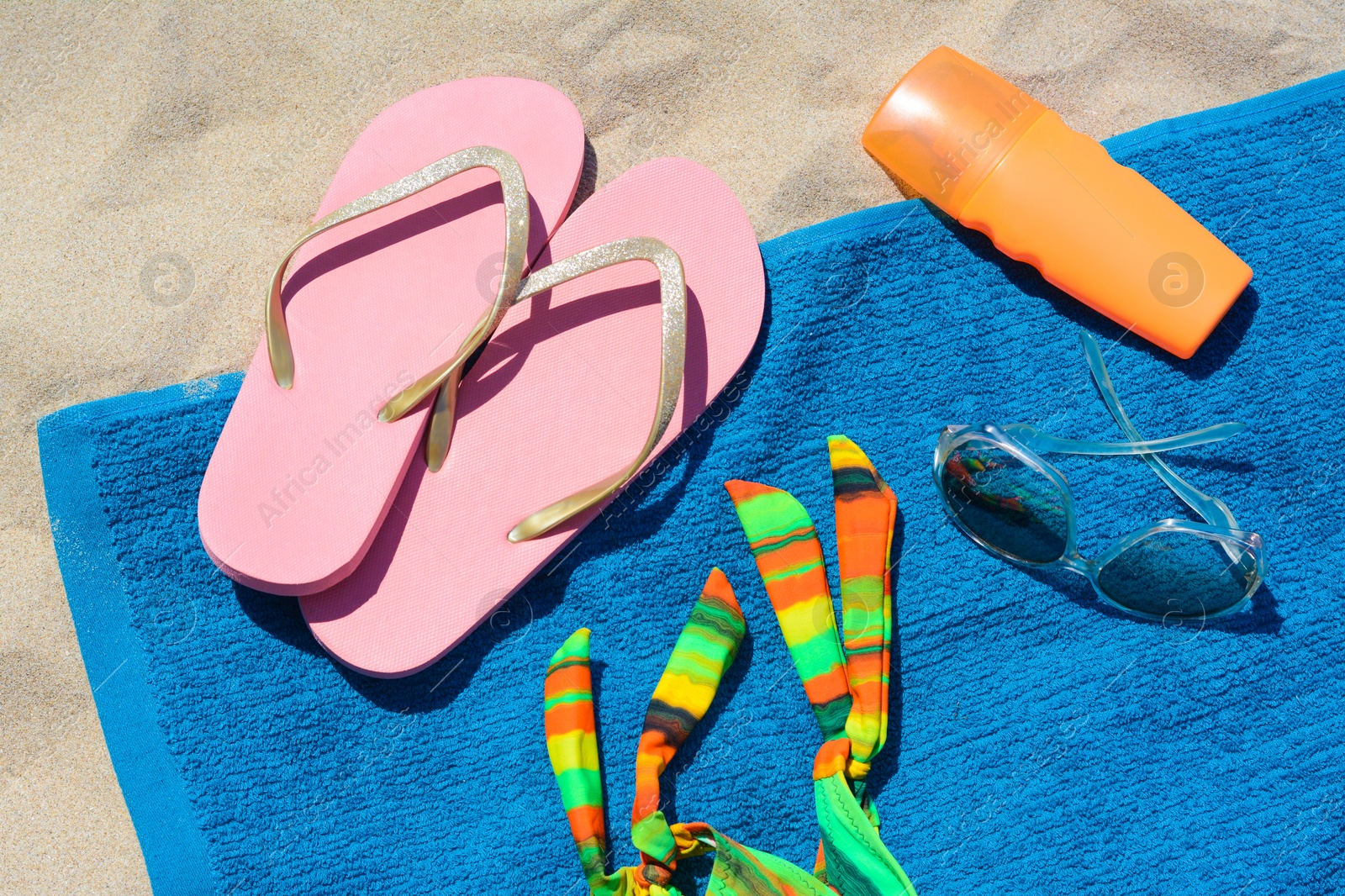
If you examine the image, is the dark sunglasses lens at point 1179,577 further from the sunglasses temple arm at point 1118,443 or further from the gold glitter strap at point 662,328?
the gold glitter strap at point 662,328

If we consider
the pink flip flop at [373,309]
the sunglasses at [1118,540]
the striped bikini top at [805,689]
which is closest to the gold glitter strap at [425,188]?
the pink flip flop at [373,309]

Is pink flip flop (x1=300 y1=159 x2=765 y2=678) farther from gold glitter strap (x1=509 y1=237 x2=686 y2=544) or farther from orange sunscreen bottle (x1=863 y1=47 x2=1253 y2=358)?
orange sunscreen bottle (x1=863 y1=47 x2=1253 y2=358)

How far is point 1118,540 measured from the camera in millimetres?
751

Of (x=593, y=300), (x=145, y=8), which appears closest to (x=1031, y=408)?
(x=593, y=300)

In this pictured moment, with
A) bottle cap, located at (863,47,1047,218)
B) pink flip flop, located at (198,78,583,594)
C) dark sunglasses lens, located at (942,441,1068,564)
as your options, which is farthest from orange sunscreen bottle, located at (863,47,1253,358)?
pink flip flop, located at (198,78,583,594)

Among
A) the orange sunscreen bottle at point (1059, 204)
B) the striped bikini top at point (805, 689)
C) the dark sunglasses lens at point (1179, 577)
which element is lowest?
Result: the striped bikini top at point (805, 689)

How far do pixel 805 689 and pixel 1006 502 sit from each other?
0.24 metres

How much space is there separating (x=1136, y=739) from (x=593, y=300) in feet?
2.05

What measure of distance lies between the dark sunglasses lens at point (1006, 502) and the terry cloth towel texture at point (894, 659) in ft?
0.10

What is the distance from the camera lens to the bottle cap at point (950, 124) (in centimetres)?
78

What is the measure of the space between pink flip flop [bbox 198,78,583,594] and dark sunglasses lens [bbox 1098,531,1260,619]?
586 mm

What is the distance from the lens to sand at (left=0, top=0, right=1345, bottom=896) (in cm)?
83

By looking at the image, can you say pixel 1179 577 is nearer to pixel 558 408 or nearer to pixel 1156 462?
pixel 1156 462

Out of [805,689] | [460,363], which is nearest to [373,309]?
[460,363]
